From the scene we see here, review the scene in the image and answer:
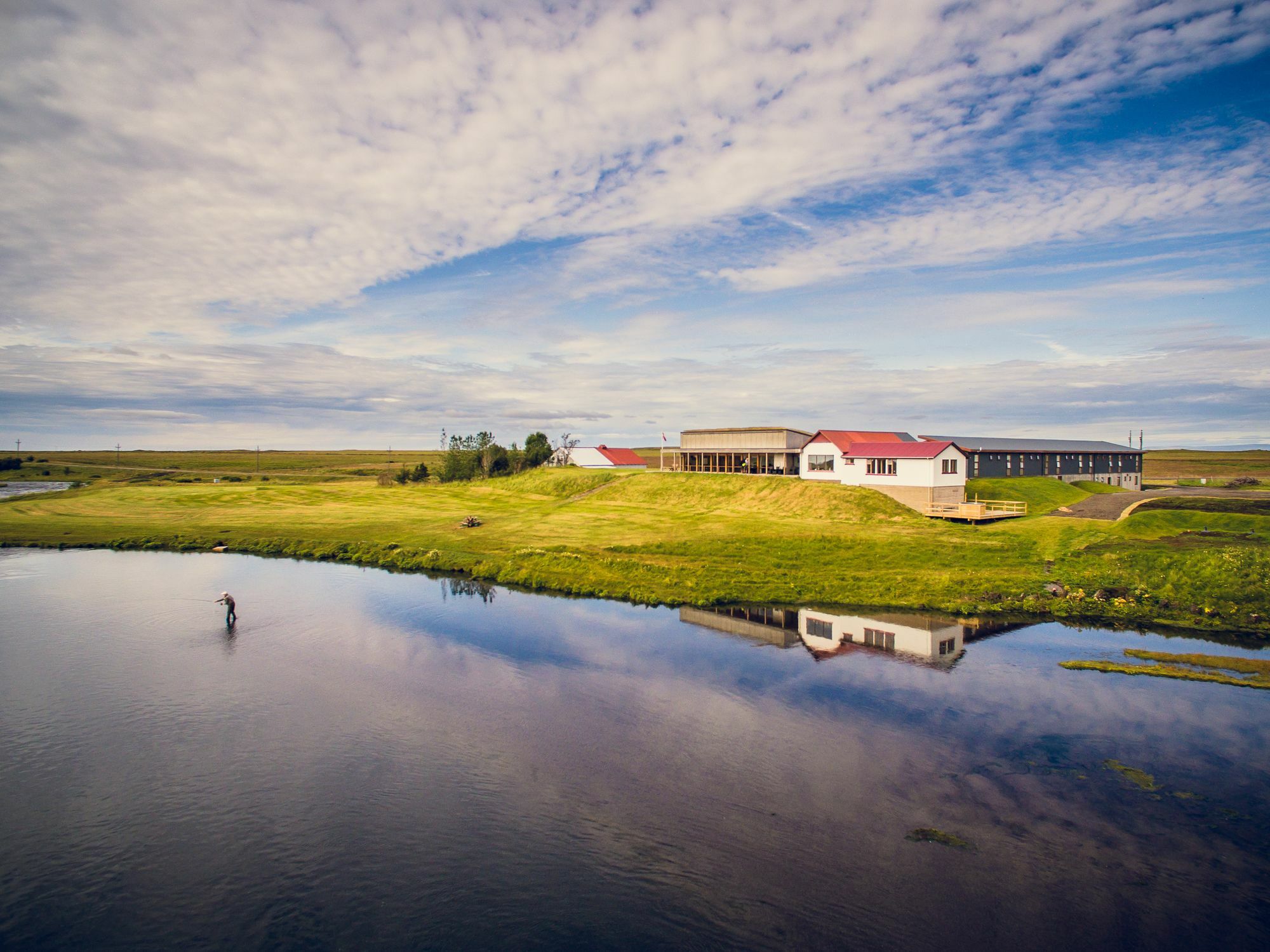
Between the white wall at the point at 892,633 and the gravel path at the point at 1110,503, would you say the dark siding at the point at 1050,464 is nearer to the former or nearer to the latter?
the gravel path at the point at 1110,503

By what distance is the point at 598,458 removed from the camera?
4936 inches

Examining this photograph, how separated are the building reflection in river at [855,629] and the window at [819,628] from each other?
0.12 ft

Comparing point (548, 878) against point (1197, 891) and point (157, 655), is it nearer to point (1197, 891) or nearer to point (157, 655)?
point (1197, 891)

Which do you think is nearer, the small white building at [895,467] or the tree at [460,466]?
the small white building at [895,467]

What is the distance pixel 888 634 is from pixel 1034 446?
6929 centimetres

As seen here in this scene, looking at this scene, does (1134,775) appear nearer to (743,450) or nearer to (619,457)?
(743,450)

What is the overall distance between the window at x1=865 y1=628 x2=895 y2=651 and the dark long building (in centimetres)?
4781

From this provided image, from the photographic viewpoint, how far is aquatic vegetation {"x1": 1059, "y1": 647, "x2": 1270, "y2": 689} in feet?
97.3

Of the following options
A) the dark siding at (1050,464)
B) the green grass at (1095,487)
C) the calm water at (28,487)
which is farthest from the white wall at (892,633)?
the calm water at (28,487)

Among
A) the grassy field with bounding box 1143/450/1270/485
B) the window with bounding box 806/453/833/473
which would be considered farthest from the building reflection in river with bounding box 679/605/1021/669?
the grassy field with bounding box 1143/450/1270/485

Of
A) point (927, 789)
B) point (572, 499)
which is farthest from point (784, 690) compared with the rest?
point (572, 499)

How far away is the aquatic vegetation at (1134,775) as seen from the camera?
20844mm

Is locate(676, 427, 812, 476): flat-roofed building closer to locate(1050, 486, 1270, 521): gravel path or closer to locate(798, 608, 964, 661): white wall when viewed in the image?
locate(1050, 486, 1270, 521): gravel path

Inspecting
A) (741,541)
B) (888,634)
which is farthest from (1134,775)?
(741,541)
